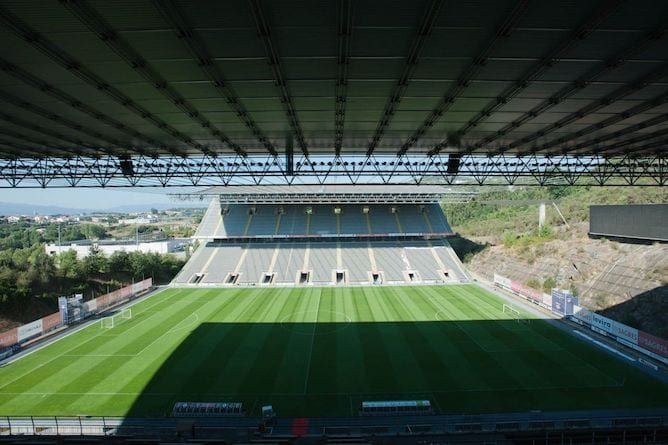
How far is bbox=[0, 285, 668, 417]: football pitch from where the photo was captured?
14609 millimetres

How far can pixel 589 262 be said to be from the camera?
31.8 metres

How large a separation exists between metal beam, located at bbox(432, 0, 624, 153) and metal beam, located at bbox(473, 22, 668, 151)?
3.76 ft

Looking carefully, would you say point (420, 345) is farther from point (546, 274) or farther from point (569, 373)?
point (546, 274)

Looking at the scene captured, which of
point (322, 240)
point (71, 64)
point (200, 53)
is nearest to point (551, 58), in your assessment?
point (200, 53)

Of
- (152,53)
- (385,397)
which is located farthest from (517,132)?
(152,53)

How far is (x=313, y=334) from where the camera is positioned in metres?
22.2

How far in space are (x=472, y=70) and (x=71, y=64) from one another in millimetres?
9168

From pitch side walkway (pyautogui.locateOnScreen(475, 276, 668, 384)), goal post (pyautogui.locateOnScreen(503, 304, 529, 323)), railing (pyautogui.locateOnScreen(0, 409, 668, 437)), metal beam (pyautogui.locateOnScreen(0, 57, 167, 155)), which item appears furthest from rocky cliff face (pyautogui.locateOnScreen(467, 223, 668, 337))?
metal beam (pyautogui.locateOnScreen(0, 57, 167, 155))

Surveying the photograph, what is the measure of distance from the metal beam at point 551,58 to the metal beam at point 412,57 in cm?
276

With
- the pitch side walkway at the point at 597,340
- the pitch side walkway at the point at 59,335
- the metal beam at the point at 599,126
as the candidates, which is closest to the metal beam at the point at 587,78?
the metal beam at the point at 599,126

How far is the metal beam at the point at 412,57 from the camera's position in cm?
668

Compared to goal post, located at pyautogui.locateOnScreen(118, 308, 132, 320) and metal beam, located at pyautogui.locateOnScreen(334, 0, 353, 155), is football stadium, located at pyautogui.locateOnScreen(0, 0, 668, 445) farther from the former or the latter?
goal post, located at pyautogui.locateOnScreen(118, 308, 132, 320)

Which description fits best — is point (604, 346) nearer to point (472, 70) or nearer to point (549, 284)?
point (549, 284)

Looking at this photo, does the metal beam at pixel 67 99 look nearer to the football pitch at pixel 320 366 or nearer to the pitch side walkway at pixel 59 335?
the football pitch at pixel 320 366
